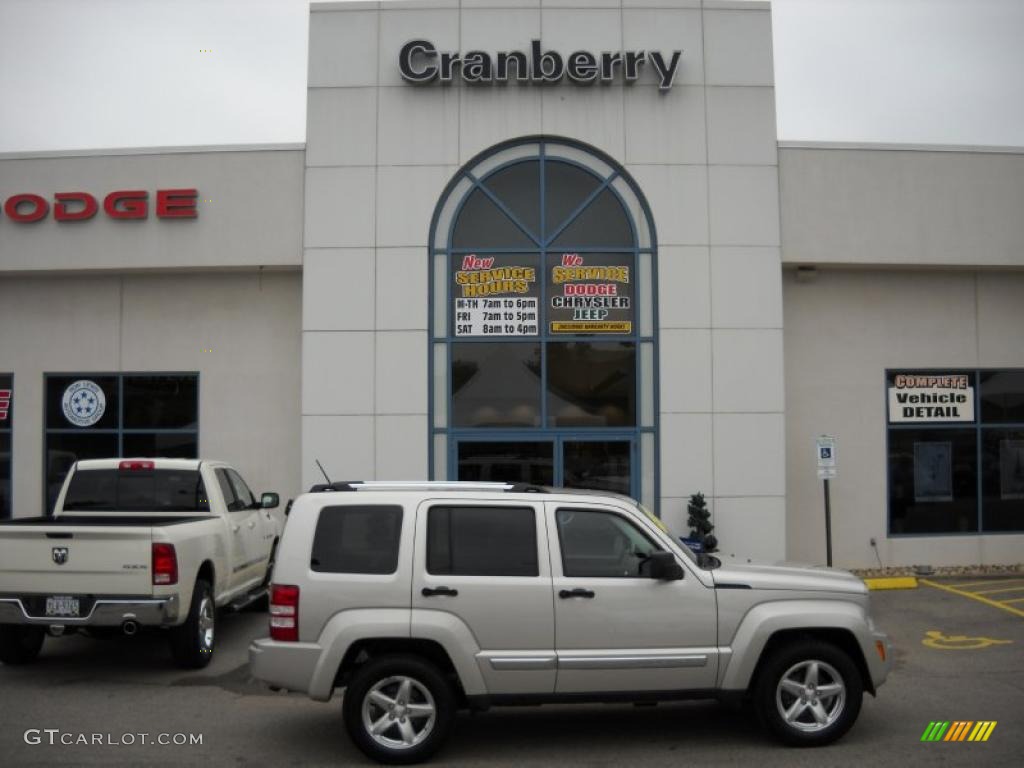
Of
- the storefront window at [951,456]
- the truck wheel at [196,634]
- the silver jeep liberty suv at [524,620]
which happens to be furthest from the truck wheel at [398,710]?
the storefront window at [951,456]

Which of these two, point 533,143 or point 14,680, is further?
point 533,143

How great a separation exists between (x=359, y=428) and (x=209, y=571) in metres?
5.15

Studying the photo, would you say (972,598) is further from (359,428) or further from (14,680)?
(14,680)

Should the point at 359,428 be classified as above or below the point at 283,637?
above

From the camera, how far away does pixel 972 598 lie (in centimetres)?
1332

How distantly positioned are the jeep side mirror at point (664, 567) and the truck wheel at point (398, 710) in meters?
1.65

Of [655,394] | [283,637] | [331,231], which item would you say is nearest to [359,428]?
[331,231]

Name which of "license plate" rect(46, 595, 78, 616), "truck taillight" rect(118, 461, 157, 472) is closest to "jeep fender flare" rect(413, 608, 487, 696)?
"license plate" rect(46, 595, 78, 616)

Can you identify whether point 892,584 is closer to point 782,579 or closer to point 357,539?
point 782,579

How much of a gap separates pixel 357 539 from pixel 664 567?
7.13 ft

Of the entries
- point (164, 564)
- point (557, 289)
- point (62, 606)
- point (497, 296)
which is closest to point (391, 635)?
point (164, 564)

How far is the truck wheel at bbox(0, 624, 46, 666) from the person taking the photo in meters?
9.50

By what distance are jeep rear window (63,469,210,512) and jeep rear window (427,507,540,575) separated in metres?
4.72

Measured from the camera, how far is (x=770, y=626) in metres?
6.73
